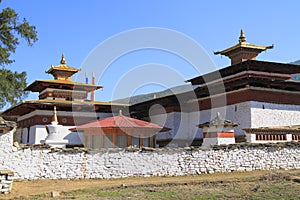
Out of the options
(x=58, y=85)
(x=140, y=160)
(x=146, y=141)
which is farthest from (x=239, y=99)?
(x=58, y=85)

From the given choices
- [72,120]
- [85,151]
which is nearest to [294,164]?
[85,151]

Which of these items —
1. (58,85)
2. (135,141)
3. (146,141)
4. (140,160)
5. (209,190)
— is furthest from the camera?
(58,85)

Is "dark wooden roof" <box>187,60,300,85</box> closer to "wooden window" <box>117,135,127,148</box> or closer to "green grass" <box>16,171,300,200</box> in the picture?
"wooden window" <box>117,135,127,148</box>

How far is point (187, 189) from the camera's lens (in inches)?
436

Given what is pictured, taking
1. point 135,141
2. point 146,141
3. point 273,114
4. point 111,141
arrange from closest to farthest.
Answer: point 111,141
point 273,114
point 135,141
point 146,141

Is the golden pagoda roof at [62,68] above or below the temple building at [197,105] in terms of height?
above

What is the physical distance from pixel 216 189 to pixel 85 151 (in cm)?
612

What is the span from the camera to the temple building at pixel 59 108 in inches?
1006

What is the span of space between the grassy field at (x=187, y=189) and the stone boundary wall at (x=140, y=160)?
66cm

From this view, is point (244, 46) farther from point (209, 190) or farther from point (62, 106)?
point (209, 190)

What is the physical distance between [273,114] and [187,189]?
1149 cm

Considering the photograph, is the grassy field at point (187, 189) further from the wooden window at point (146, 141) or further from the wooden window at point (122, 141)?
the wooden window at point (146, 141)

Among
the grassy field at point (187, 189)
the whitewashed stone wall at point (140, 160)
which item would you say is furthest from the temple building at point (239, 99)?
the grassy field at point (187, 189)

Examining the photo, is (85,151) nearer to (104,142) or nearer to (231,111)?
(104,142)
